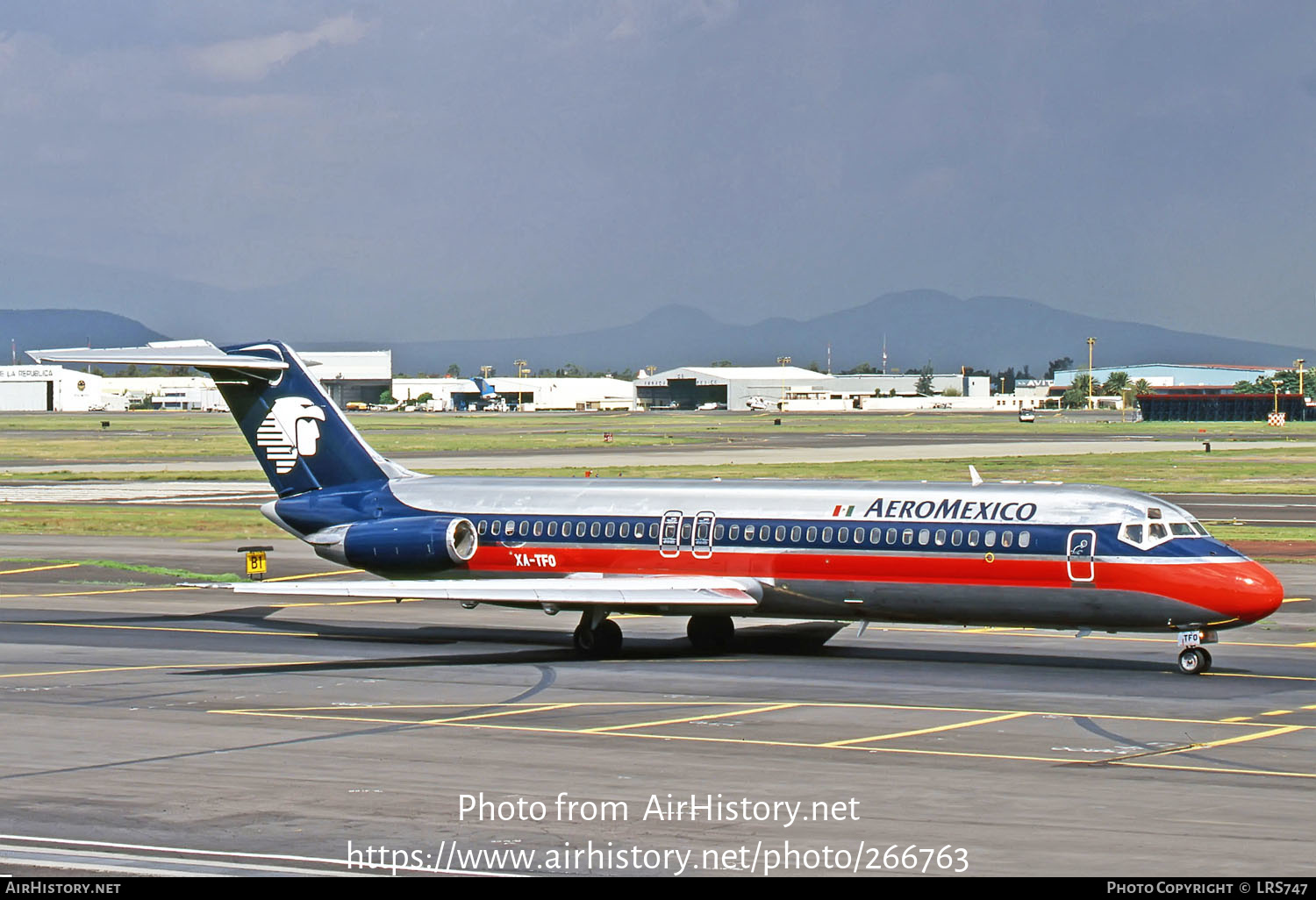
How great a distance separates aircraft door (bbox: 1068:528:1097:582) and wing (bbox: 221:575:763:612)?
249 inches

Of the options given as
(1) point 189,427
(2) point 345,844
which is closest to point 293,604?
(2) point 345,844

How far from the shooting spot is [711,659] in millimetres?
33875

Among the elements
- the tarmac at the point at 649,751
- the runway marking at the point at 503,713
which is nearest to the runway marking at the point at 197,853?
the tarmac at the point at 649,751

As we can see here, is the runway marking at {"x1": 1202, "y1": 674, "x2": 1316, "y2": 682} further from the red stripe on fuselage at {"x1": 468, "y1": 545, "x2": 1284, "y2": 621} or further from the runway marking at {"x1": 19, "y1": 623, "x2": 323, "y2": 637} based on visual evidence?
the runway marking at {"x1": 19, "y1": 623, "x2": 323, "y2": 637}

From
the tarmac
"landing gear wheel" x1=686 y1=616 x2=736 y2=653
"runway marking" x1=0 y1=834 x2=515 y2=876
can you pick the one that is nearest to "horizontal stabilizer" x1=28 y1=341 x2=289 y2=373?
the tarmac

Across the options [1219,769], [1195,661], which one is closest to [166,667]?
[1195,661]

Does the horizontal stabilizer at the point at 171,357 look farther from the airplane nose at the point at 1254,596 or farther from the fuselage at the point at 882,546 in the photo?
the airplane nose at the point at 1254,596

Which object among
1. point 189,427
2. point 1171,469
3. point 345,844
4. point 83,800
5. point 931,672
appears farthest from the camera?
point 189,427

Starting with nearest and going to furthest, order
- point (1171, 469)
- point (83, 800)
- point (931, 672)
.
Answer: point (83, 800)
point (931, 672)
point (1171, 469)

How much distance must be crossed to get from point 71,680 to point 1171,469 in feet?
269

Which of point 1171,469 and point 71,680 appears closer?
point 71,680

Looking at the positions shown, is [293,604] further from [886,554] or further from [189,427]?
[189,427]

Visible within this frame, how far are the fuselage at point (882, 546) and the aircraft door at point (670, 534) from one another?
4cm

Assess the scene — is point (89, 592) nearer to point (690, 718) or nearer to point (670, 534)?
point (670, 534)
